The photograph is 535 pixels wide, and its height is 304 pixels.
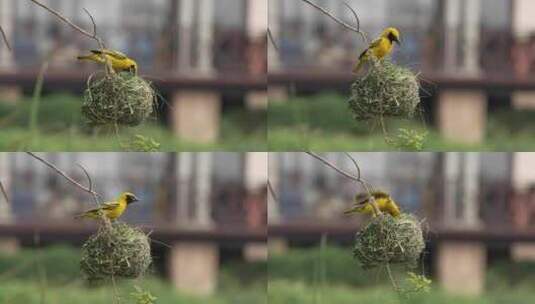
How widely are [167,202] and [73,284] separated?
48.3 inches

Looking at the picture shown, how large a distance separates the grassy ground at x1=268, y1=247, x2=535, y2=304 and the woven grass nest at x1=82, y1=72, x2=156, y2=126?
2844 millimetres

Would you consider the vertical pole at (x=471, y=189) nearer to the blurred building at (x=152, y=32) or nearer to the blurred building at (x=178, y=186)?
the blurred building at (x=178, y=186)

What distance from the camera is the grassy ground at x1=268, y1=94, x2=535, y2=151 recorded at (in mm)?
19766

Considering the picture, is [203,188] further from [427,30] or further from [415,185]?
[427,30]

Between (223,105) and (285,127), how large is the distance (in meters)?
1.80

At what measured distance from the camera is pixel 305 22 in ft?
74.5

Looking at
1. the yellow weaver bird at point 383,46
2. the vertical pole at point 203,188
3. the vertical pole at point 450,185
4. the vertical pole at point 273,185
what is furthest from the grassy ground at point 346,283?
the yellow weaver bird at point 383,46

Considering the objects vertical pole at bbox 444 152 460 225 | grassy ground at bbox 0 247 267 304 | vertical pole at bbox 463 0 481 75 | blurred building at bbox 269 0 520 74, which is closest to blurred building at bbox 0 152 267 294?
grassy ground at bbox 0 247 267 304

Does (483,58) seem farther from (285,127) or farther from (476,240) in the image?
(285,127)

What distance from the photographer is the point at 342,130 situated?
2092 cm

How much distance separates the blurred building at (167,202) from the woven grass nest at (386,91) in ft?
13.9

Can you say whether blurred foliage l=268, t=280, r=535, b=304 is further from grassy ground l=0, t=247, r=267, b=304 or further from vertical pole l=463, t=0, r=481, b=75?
vertical pole l=463, t=0, r=481, b=75

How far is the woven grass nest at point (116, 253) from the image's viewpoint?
56.8 ft

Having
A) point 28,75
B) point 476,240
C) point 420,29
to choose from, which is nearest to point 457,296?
point 476,240
